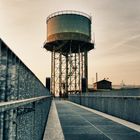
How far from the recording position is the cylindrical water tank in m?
61.1

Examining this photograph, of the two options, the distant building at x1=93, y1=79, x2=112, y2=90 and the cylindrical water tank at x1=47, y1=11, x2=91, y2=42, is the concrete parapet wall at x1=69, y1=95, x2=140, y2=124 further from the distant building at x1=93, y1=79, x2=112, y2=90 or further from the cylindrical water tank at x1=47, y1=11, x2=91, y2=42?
the distant building at x1=93, y1=79, x2=112, y2=90

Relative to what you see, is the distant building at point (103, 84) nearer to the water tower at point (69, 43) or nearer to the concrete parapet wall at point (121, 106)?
the water tower at point (69, 43)

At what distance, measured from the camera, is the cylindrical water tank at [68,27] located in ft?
Result: 200

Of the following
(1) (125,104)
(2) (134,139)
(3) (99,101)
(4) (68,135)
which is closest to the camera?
(2) (134,139)

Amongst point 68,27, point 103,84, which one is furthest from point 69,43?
point 103,84

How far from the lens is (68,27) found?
61125 millimetres

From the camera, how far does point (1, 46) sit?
3.71 meters

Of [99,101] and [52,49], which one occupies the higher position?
[52,49]

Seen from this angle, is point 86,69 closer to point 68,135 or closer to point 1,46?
point 68,135

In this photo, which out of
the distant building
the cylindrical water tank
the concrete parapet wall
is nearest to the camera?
the concrete parapet wall

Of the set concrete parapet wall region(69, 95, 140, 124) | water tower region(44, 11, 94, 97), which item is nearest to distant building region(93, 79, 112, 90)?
water tower region(44, 11, 94, 97)

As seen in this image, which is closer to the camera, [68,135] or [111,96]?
[68,135]

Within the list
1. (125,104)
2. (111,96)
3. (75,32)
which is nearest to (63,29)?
(75,32)

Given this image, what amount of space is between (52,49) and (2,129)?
64139mm
